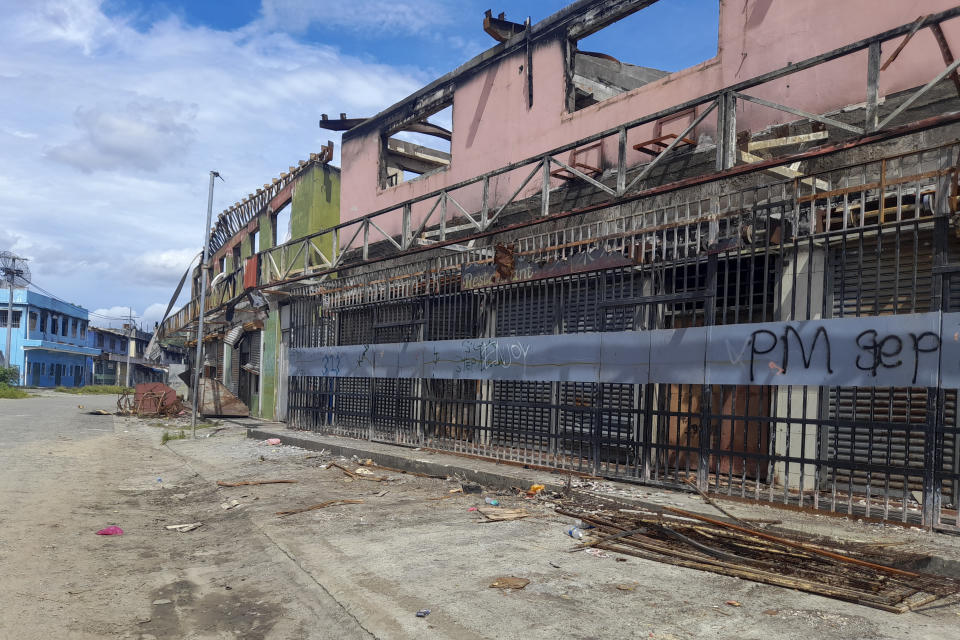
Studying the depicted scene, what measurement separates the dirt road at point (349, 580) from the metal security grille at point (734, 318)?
1.87 meters

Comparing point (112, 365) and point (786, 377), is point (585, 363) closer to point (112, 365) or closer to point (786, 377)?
point (786, 377)

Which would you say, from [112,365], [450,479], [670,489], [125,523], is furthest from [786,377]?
[112,365]

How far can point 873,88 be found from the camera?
6566 mm

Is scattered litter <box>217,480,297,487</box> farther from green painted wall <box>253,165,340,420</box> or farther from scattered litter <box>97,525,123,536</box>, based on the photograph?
green painted wall <box>253,165,340,420</box>

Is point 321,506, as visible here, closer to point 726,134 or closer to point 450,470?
point 450,470

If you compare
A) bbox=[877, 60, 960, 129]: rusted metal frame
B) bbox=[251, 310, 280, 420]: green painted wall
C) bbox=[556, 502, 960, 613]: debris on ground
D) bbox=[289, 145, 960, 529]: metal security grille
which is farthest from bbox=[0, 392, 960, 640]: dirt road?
bbox=[251, 310, 280, 420]: green painted wall

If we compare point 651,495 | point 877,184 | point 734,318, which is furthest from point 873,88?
point 651,495

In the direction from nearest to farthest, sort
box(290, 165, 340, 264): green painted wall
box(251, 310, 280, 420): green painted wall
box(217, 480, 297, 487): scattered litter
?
box(217, 480, 297, 487): scattered litter, box(251, 310, 280, 420): green painted wall, box(290, 165, 340, 264): green painted wall

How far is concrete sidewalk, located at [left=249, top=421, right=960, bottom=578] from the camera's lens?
17.6 ft

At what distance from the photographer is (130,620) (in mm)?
4215

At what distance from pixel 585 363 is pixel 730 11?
5.66 metres

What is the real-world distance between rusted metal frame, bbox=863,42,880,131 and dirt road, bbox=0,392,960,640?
4264mm

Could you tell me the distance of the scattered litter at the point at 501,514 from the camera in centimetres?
682

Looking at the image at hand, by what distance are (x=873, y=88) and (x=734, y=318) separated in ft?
8.82
